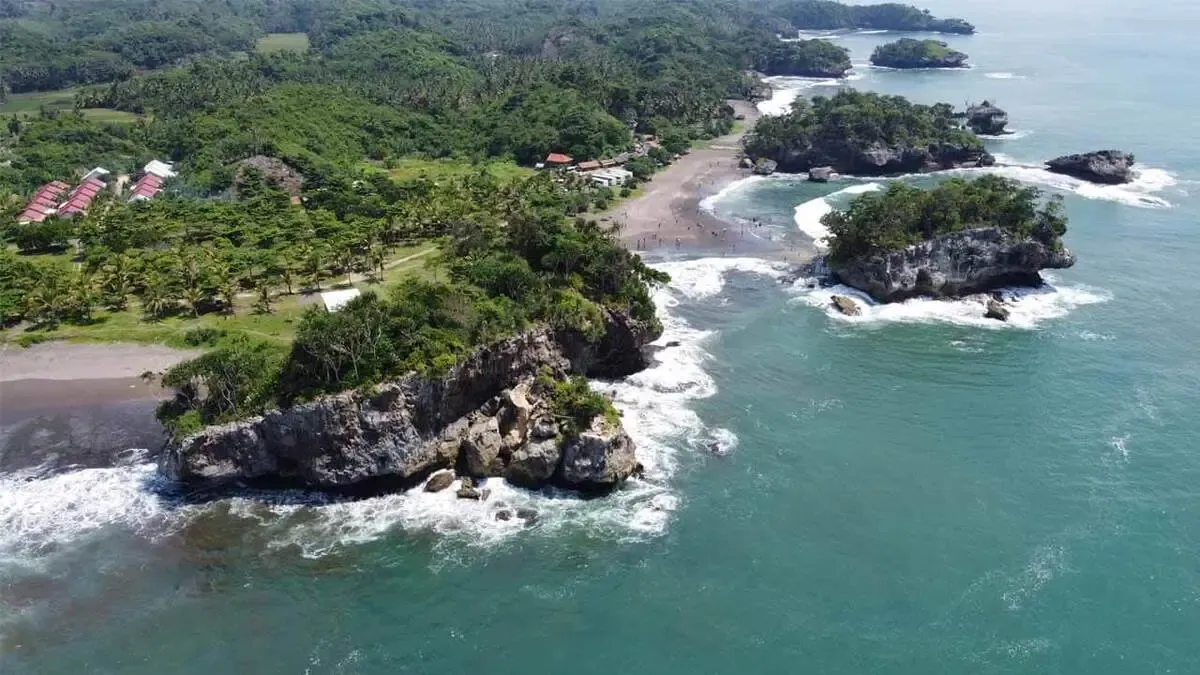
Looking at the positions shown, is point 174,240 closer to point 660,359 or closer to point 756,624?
point 660,359

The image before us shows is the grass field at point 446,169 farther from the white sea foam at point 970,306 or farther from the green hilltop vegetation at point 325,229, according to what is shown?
the white sea foam at point 970,306

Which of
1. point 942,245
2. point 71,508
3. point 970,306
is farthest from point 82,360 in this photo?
point 970,306

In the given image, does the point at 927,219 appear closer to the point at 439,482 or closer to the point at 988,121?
the point at 439,482

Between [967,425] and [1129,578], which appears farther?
[967,425]

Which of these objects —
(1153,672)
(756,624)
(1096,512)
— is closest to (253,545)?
(756,624)

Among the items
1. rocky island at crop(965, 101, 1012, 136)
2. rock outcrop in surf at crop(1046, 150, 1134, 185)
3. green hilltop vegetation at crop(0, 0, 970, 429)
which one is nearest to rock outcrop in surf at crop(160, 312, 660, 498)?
green hilltop vegetation at crop(0, 0, 970, 429)

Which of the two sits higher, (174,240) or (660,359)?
(174,240)

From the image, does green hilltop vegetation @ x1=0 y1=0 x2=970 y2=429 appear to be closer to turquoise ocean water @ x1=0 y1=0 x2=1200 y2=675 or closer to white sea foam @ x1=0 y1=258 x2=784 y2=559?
white sea foam @ x1=0 y1=258 x2=784 y2=559
